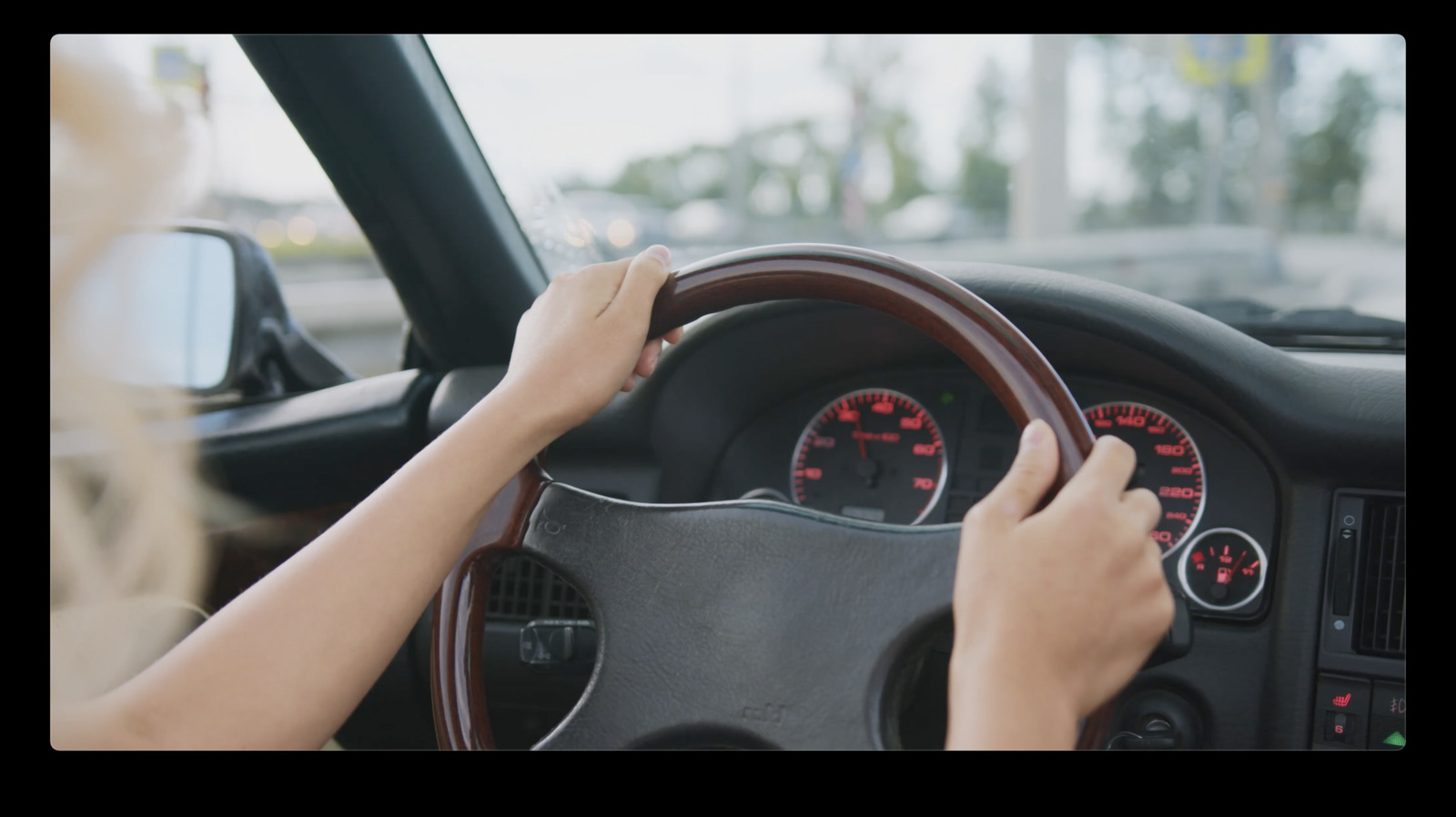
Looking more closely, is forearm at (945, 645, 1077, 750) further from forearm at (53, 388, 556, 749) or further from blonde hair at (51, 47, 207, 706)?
blonde hair at (51, 47, 207, 706)

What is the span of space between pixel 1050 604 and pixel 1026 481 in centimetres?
12

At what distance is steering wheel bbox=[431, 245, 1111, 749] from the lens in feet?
3.75

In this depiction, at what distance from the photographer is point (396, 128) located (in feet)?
6.12

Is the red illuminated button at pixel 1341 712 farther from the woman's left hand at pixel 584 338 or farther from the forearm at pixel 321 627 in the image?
the forearm at pixel 321 627

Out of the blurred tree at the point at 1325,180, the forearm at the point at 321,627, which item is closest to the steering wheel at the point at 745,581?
the forearm at the point at 321,627

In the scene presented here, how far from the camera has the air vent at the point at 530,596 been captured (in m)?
1.97

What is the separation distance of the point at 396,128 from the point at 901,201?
66.6 feet

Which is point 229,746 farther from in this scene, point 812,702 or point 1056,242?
point 1056,242

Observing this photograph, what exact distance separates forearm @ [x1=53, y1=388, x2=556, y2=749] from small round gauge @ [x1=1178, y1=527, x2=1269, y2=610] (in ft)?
3.70

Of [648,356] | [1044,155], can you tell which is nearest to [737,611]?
[648,356]

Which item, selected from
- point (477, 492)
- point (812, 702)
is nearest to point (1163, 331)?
point (812, 702)

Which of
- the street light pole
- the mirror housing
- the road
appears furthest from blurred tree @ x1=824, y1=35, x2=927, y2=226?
the mirror housing

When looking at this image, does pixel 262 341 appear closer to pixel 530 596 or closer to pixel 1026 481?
pixel 530 596

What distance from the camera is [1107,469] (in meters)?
1.01
